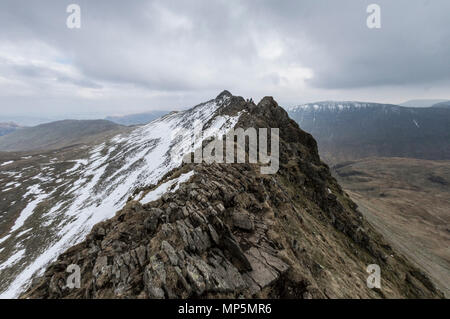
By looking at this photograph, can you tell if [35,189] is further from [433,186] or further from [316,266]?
[433,186]

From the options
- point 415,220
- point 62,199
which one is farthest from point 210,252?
point 415,220

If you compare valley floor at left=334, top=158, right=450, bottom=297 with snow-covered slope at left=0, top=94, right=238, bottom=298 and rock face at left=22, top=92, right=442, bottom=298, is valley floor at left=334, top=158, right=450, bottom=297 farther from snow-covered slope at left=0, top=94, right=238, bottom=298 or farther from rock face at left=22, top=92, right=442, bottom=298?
snow-covered slope at left=0, top=94, right=238, bottom=298

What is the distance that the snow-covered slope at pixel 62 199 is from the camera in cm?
3894

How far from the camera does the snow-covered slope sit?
1533 inches

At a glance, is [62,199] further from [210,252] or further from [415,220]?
[415,220]

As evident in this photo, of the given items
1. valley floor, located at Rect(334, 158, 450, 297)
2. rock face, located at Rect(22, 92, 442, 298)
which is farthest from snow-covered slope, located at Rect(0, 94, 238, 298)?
valley floor, located at Rect(334, 158, 450, 297)

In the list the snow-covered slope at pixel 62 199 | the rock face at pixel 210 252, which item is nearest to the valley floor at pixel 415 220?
the rock face at pixel 210 252

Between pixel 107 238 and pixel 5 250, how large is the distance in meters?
54.7

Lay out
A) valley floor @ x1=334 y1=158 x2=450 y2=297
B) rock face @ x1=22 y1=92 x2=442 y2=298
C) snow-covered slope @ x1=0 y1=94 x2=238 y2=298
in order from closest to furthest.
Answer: rock face @ x1=22 y1=92 x2=442 y2=298 < snow-covered slope @ x1=0 y1=94 x2=238 y2=298 < valley floor @ x1=334 y1=158 x2=450 y2=297

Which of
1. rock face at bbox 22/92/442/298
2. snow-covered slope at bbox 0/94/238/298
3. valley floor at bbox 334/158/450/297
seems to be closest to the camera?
rock face at bbox 22/92/442/298

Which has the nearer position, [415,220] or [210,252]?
[210,252]

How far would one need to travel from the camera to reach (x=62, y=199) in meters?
65.4

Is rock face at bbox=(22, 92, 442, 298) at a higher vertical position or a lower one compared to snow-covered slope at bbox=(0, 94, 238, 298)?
higher
